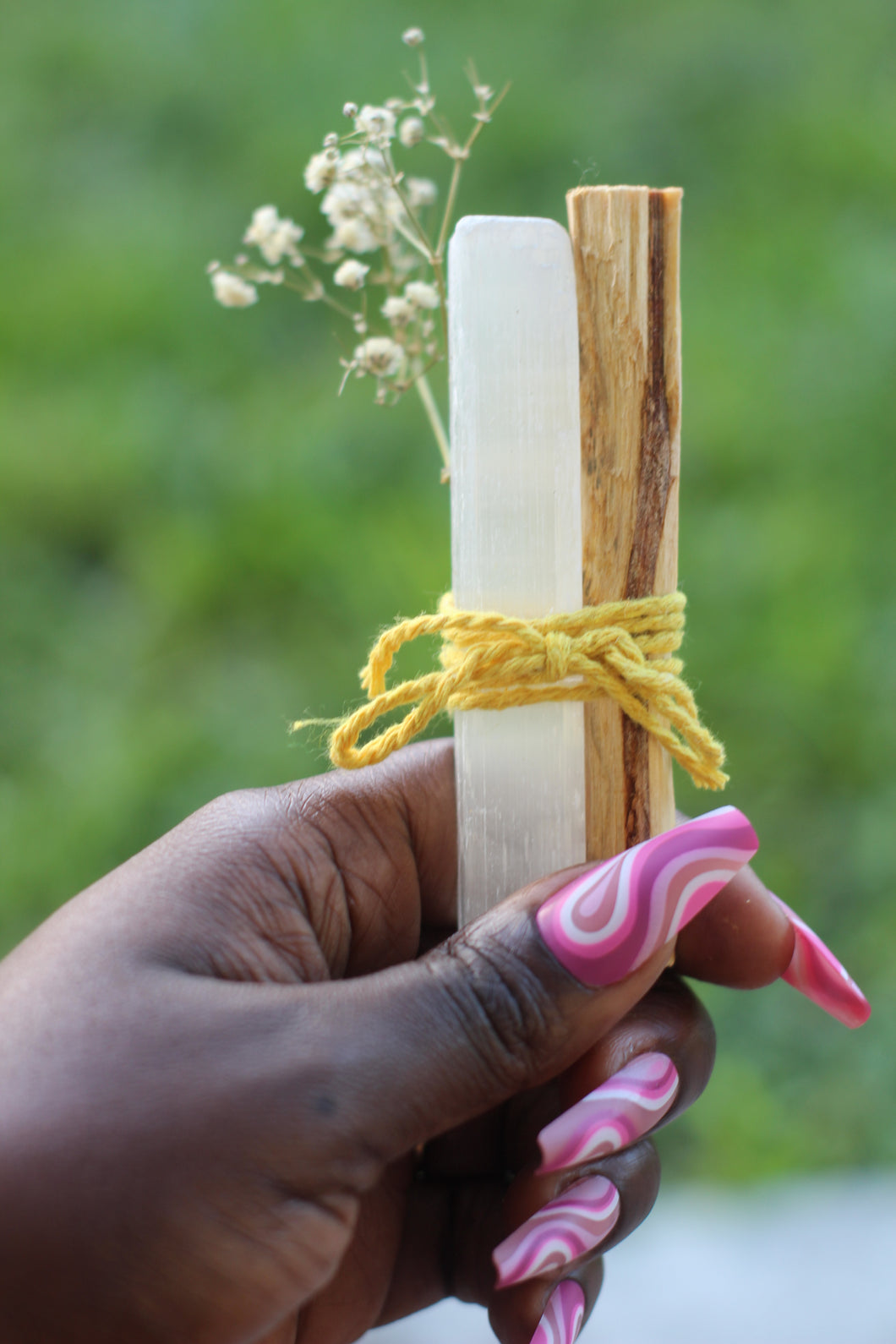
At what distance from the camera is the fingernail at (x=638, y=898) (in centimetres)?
77

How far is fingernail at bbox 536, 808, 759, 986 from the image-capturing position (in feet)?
2.53

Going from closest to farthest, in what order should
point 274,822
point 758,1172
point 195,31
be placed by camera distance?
point 274,822 < point 758,1172 < point 195,31

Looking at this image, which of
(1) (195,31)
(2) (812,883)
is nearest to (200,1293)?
(2) (812,883)

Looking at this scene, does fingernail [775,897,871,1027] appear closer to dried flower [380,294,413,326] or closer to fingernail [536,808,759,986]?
fingernail [536,808,759,986]

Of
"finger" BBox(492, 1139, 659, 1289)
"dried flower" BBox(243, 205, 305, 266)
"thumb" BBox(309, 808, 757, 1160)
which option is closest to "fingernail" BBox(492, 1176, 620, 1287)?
"finger" BBox(492, 1139, 659, 1289)

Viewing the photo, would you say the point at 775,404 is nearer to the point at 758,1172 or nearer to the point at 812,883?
the point at 812,883

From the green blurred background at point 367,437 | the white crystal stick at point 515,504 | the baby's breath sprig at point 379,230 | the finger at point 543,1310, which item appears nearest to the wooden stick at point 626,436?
the white crystal stick at point 515,504

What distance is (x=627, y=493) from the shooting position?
82 centimetres

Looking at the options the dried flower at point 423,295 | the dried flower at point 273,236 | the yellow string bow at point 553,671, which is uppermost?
the dried flower at point 273,236

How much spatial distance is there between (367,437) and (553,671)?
1.36 metres

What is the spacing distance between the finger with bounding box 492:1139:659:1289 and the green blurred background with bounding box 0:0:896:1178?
0.64m

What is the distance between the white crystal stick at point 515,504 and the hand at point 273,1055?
2.6 inches

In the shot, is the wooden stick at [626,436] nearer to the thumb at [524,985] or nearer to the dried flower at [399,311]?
the thumb at [524,985]

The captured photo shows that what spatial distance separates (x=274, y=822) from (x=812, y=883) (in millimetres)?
1040
